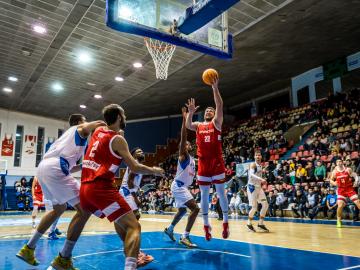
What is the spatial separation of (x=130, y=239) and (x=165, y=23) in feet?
20.0

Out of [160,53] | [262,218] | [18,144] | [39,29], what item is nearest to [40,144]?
[18,144]

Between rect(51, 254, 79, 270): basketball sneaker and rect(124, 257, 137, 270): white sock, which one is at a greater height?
rect(124, 257, 137, 270): white sock

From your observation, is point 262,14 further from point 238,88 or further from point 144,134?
point 144,134

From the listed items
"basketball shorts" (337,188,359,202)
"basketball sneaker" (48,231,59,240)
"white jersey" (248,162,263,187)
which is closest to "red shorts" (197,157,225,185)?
"white jersey" (248,162,263,187)

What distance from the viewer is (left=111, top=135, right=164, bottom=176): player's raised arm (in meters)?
3.34

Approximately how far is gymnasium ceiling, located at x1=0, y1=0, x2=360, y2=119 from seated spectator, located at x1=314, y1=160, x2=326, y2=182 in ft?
20.1

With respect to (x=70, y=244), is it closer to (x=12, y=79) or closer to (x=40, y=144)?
(x=12, y=79)

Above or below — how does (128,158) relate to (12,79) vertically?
below

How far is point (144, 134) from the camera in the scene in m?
30.1

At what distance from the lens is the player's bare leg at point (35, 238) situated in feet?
14.1

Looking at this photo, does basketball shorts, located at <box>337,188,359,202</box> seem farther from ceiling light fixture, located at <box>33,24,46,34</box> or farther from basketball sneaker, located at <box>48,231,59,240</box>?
ceiling light fixture, located at <box>33,24,46,34</box>

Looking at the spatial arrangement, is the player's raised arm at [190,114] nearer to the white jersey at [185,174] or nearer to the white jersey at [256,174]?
the white jersey at [185,174]

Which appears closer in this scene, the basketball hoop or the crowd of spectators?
the basketball hoop

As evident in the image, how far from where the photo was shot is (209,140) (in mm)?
5820
